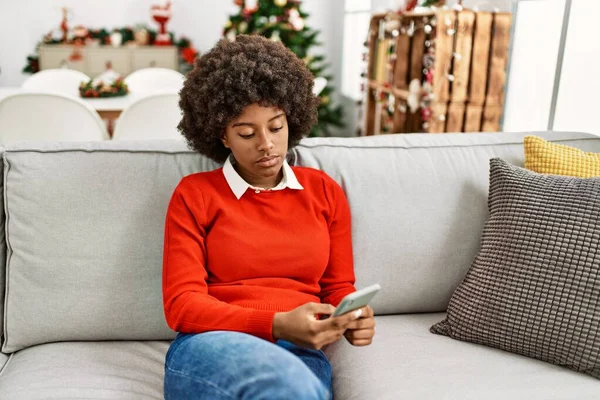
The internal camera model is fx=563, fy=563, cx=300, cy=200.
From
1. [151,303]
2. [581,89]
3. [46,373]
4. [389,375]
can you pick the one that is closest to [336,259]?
[389,375]

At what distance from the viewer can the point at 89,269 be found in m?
1.32

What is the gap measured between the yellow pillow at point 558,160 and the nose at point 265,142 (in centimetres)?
71

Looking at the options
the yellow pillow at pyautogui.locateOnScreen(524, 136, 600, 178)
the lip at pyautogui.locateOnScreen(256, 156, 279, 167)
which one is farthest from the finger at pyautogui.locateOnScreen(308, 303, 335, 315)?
the yellow pillow at pyautogui.locateOnScreen(524, 136, 600, 178)

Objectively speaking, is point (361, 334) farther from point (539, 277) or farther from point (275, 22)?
point (275, 22)

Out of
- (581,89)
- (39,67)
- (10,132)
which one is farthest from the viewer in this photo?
(39,67)

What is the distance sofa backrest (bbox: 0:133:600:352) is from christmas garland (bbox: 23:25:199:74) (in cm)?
444

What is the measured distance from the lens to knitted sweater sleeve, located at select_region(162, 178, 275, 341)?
1068 millimetres

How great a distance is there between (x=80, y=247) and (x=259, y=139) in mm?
508

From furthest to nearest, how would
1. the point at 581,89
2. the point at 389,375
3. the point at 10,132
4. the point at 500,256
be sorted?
the point at 10,132 → the point at 581,89 → the point at 500,256 → the point at 389,375

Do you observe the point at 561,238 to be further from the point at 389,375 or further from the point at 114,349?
the point at 114,349

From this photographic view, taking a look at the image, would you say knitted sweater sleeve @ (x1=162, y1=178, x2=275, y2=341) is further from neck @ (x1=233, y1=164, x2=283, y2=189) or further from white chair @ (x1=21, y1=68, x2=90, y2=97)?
white chair @ (x1=21, y1=68, x2=90, y2=97)

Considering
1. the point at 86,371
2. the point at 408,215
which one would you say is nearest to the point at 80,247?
the point at 86,371

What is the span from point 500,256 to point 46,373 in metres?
1.03

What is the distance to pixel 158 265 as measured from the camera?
134 centimetres
